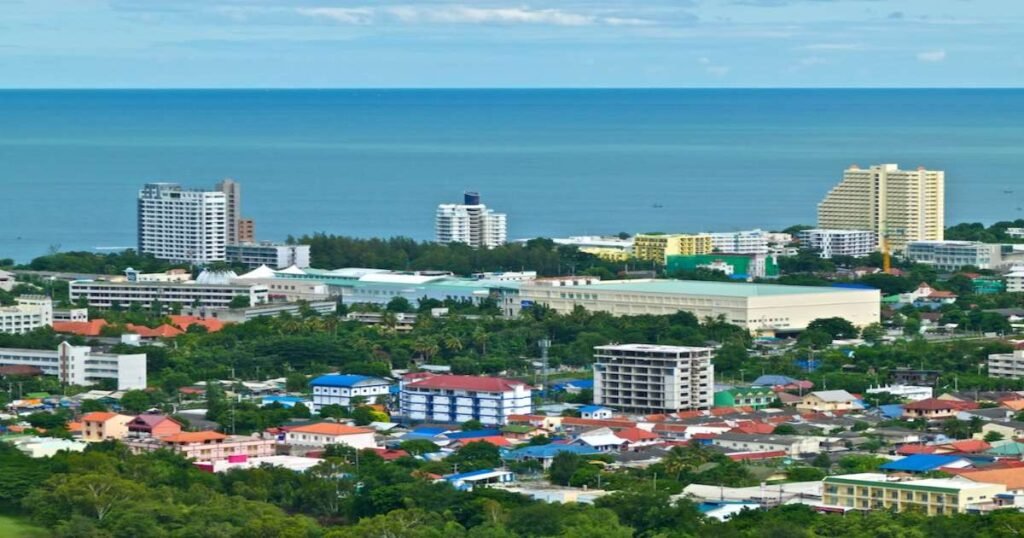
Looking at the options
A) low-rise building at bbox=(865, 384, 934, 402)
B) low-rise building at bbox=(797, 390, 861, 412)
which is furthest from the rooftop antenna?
low-rise building at bbox=(865, 384, 934, 402)

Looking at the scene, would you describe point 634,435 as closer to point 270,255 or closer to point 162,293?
point 162,293

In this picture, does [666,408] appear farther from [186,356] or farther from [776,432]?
[186,356]

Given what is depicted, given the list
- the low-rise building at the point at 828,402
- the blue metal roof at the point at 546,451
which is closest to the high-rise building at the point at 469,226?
the low-rise building at the point at 828,402

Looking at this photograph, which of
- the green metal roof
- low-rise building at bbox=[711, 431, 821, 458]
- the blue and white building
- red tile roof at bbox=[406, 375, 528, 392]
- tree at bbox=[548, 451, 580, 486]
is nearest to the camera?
tree at bbox=[548, 451, 580, 486]

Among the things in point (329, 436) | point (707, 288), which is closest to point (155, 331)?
point (707, 288)

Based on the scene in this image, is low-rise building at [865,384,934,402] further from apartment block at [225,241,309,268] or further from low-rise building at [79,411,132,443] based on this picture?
apartment block at [225,241,309,268]

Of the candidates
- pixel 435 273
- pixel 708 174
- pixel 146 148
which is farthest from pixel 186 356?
pixel 146 148
